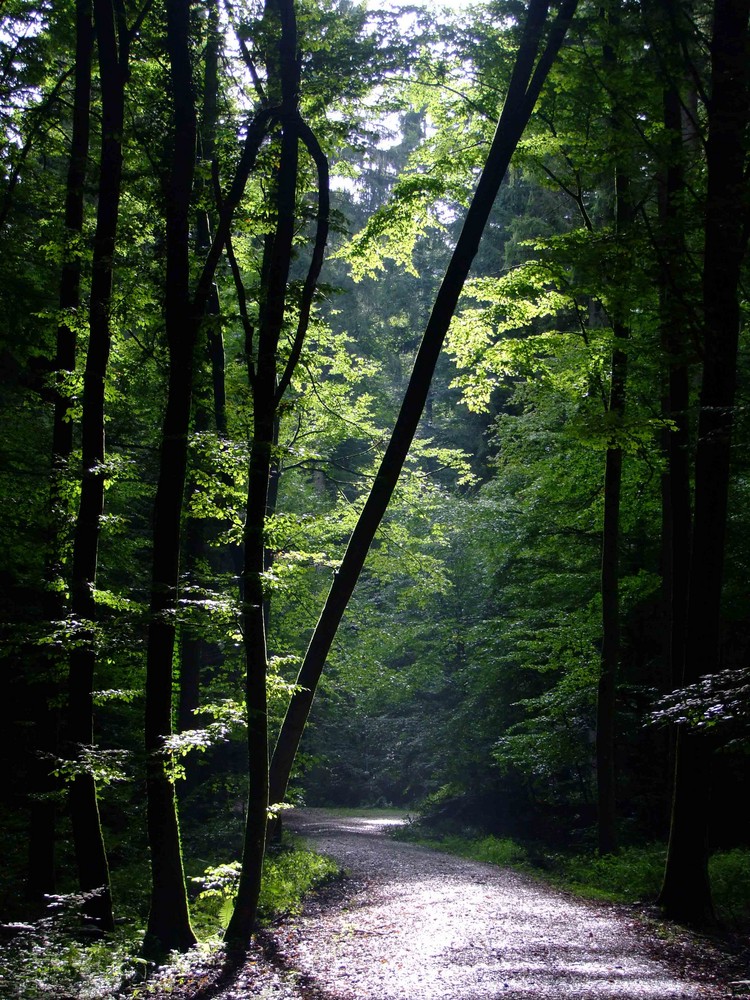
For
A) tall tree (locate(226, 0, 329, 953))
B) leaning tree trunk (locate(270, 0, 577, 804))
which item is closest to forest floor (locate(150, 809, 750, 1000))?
tall tree (locate(226, 0, 329, 953))

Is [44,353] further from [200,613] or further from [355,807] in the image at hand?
[355,807]

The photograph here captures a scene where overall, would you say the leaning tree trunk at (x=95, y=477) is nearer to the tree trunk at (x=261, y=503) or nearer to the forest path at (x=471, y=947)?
the tree trunk at (x=261, y=503)

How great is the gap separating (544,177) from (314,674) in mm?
8225

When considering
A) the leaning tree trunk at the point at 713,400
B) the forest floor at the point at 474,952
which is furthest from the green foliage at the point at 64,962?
the leaning tree trunk at the point at 713,400

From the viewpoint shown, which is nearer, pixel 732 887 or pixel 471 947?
pixel 471 947

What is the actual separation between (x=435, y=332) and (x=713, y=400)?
3.00m

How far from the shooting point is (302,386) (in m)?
14.9

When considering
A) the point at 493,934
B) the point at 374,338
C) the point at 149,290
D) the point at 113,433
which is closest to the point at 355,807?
the point at 374,338

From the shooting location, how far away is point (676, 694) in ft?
19.4

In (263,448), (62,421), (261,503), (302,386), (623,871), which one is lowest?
(623,871)

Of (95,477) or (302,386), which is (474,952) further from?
(302,386)

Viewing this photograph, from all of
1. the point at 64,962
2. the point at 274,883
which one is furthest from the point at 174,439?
the point at 274,883

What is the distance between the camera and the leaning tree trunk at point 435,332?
8.06 m

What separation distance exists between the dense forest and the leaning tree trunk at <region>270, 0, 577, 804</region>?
4 centimetres
